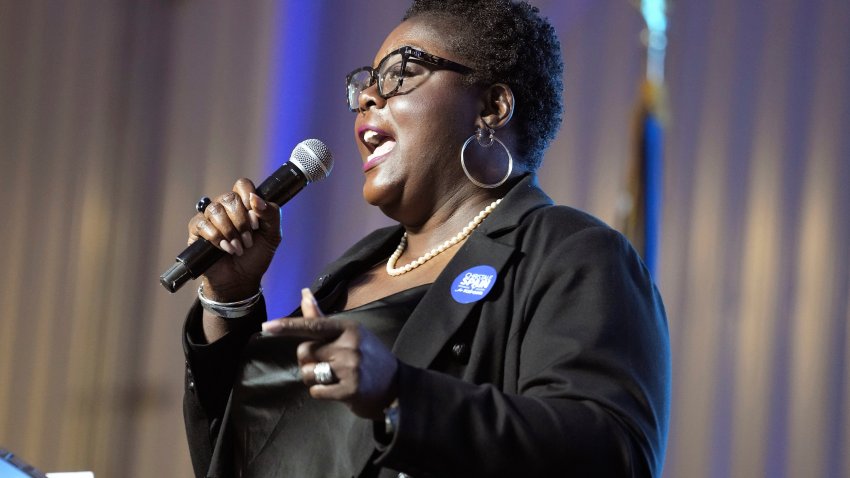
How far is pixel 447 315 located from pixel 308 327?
484 mm

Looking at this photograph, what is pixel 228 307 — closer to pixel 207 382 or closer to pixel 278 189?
pixel 207 382

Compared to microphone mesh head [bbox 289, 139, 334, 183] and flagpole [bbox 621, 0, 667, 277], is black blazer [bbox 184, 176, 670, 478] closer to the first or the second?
microphone mesh head [bbox 289, 139, 334, 183]

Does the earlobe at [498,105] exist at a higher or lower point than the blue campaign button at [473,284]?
higher

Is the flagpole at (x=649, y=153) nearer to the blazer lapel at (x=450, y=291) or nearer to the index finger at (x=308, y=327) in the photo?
the blazer lapel at (x=450, y=291)

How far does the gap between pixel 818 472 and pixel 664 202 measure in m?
0.83

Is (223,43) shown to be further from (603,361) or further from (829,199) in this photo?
(603,361)

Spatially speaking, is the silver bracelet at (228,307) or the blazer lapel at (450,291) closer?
the blazer lapel at (450,291)

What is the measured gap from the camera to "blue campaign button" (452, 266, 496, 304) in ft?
5.04

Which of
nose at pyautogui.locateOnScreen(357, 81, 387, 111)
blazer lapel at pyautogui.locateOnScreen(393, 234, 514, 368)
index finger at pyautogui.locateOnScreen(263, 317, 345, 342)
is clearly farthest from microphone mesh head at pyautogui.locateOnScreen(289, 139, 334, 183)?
index finger at pyautogui.locateOnScreen(263, 317, 345, 342)

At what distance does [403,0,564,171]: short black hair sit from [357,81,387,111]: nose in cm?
17

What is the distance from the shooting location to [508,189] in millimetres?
1905

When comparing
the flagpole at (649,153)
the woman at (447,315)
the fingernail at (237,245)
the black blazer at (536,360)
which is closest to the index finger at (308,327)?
the woman at (447,315)

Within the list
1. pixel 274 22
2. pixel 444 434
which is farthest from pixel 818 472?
pixel 274 22

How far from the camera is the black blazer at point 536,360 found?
1181mm
